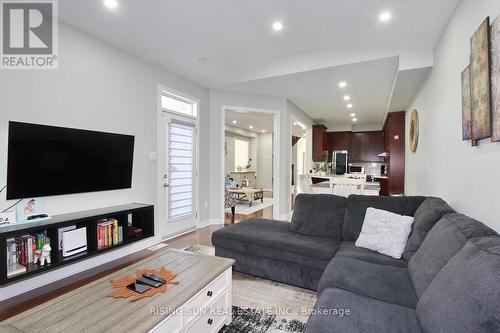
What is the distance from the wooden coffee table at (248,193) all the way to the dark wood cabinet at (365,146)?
3.73 meters

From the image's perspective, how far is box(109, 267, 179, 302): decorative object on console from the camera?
149 cm

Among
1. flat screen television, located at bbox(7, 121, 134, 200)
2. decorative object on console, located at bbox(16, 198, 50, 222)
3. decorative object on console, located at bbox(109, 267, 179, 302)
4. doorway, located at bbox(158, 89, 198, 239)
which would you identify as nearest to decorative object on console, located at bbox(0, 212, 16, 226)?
decorative object on console, located at bbox(16, 198, 50, 222)

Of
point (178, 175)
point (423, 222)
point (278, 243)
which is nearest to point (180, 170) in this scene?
point (178, 175)

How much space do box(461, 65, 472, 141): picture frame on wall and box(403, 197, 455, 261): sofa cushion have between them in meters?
0.61

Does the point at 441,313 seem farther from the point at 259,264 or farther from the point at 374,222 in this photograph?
the point at 259,264

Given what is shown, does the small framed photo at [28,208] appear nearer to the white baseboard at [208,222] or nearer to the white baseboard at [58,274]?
the white baseboard at [58,274]

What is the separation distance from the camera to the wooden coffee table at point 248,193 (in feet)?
22.6

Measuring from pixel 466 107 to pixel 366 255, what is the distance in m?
1.49

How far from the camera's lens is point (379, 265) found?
196 cm

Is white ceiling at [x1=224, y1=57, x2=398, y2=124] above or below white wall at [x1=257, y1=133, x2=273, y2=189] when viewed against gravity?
above

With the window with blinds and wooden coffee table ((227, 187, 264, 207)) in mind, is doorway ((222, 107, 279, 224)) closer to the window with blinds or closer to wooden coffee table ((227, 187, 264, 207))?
wooden coffee table ((227, 187, 264, 207))

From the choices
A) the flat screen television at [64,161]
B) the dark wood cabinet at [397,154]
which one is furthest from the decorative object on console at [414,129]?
the flat screen television at [64,161]

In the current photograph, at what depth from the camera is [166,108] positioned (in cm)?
421

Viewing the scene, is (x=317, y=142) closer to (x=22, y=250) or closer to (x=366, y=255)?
(x=366, y=255)
